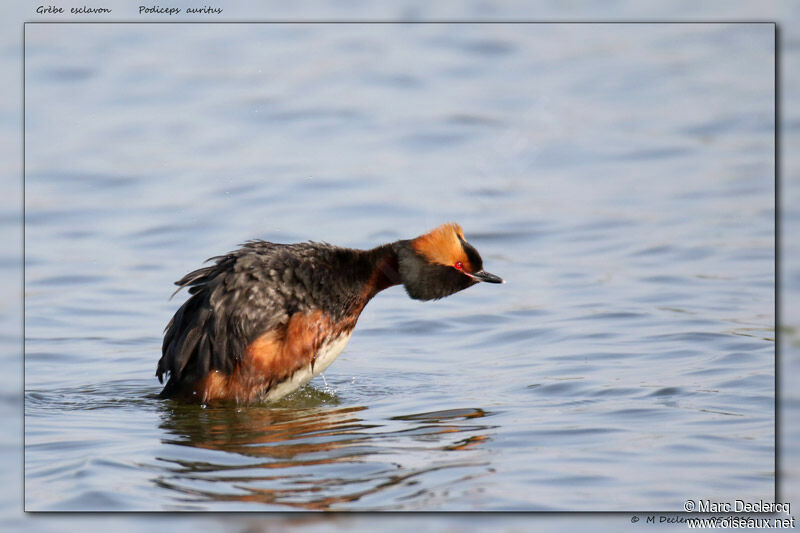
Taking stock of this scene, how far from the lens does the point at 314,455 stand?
7.89 metres

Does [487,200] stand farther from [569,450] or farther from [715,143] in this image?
[569,450]

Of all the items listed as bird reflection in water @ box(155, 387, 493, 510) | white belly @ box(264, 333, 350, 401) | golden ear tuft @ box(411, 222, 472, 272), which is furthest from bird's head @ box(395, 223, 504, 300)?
bird reflection in water @ box(155, 387, 493, 510)

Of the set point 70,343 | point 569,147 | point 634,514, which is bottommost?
point 634,514

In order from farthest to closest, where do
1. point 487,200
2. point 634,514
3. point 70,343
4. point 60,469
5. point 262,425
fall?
point 487,200 → point 70,343 → point 262,425 → point 60,469 → point 634,514

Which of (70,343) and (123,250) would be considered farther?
(123,250)

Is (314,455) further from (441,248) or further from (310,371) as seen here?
(441,248)

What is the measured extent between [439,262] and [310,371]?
139cm

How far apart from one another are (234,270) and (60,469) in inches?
88.3

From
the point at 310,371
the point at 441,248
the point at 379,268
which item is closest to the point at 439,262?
the point at 441,248

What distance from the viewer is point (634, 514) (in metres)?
6.84

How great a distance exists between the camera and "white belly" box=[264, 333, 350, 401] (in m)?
9.26

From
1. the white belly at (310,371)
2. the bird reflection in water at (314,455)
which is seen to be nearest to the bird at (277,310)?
the white belly at (310,371)

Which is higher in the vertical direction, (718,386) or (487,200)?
(487,200)

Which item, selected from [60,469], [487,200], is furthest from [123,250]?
[60,469]
